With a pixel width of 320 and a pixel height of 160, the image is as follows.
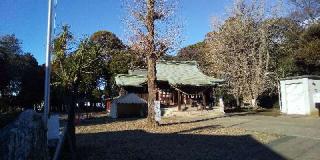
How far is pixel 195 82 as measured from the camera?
3903 centimetres

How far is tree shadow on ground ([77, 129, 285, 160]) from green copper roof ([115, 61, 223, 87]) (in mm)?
21875

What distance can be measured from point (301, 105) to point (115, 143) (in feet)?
59.9

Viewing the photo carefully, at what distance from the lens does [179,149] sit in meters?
13.8

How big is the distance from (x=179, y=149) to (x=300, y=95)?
18.3 meters

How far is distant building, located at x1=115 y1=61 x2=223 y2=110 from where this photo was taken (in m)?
38.8

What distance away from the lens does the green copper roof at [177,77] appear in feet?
128

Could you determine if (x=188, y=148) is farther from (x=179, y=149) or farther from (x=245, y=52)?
(x=245, y=52)

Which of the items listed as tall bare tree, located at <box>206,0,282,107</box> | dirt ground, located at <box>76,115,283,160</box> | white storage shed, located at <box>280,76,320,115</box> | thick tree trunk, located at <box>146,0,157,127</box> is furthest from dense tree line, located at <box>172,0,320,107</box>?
dirt ground, located at <box>76,115,283,160</box>

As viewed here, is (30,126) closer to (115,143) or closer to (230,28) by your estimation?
(115,143)

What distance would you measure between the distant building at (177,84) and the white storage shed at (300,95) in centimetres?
887

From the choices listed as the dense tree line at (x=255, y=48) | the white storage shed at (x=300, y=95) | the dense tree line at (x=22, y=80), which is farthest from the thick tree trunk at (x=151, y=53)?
the dense tree line at (x=22, y=80)

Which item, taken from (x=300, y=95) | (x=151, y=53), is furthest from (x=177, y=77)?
(x=151, y=53)

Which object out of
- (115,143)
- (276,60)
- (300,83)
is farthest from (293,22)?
(115,143)

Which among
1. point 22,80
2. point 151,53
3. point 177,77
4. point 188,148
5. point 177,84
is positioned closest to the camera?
point 188,148
